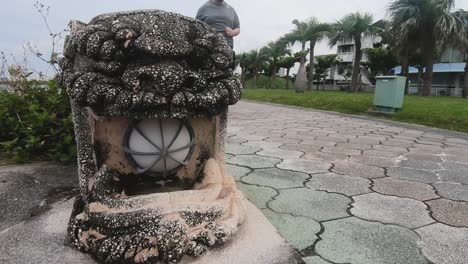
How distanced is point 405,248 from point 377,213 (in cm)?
44

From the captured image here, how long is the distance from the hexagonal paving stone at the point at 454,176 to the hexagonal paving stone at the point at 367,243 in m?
1.29

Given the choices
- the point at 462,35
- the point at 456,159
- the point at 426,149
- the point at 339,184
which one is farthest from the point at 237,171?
the point at 462,35

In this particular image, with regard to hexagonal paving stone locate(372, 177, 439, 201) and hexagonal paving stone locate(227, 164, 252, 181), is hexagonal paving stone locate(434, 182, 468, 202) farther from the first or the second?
hexagonal paving stone locate(227, 164, 252, 181)

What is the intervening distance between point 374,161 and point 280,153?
35.4 inches

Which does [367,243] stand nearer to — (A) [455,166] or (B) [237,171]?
(B) [237,171]

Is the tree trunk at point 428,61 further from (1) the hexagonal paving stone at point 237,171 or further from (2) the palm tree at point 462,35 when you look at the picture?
(1) the hexagonal paving stone at point 237,171

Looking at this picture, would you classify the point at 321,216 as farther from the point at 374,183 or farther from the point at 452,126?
the point at 452,126

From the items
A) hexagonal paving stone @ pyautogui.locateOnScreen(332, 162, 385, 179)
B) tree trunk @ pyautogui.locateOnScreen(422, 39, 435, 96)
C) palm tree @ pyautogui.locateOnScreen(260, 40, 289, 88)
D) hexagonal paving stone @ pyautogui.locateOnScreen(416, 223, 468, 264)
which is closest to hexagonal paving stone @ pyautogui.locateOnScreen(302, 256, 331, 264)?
hexagonal paving stone @ pyautogui.locateOnScreen(416, 223, 468, 264)

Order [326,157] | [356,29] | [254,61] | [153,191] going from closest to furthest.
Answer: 1. [153,191]
2. [326,157]
3. [356,29]
4. [254,61]

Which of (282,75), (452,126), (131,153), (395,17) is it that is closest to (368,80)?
(282,75)

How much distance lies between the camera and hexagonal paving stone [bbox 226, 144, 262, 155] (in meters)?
3.64

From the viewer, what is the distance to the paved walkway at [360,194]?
5.43 feet

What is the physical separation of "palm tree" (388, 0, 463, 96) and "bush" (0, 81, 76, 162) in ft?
63.8

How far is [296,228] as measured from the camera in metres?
1.85
